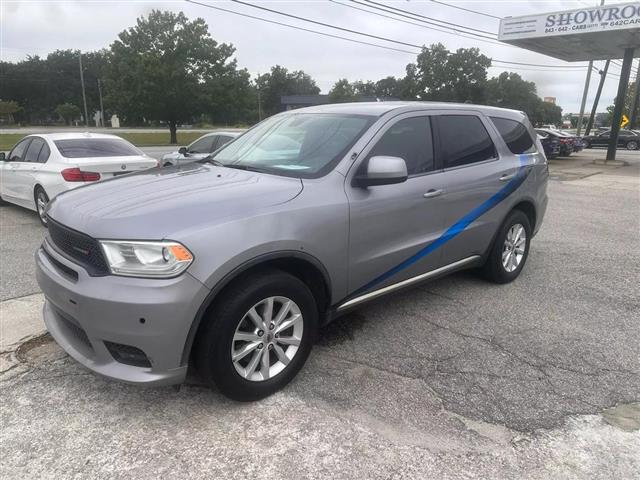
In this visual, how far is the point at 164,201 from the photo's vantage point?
2.79m

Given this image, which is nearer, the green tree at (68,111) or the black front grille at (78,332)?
the black front grille at (78,332)

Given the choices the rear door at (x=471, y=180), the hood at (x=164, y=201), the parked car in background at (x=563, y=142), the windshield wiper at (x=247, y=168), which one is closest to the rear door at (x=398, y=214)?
the rear door at (x=471, y=180)

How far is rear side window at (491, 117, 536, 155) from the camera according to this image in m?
4.84

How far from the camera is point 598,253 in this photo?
6410 mm

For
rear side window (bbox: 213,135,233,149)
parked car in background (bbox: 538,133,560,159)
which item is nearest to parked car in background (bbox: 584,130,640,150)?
parked car in background (bbox: 538,133,560,159)

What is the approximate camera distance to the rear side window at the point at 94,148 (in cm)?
734

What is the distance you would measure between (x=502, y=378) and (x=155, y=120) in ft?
135

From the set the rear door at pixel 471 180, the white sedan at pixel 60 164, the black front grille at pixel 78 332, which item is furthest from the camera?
the white sedan at pixel 60 164

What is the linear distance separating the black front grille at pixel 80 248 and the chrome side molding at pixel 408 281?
155 centimetres

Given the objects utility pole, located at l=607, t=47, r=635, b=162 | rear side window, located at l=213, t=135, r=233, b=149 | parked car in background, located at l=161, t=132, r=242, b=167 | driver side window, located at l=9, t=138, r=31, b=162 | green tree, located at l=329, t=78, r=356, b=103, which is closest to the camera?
driver side window, located at l=9, t=138, r=31, b=162

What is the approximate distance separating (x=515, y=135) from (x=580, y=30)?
16017 mm

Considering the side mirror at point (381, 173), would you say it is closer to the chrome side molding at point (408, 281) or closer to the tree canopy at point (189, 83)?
the chrome side molding at point (408, 281)

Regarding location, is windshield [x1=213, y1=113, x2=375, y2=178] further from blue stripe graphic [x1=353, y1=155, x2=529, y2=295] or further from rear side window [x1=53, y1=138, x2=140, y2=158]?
rear side window [x1=53, y1=138, x2=140, y2=158]

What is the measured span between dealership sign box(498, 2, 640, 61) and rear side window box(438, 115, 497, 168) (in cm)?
1585
